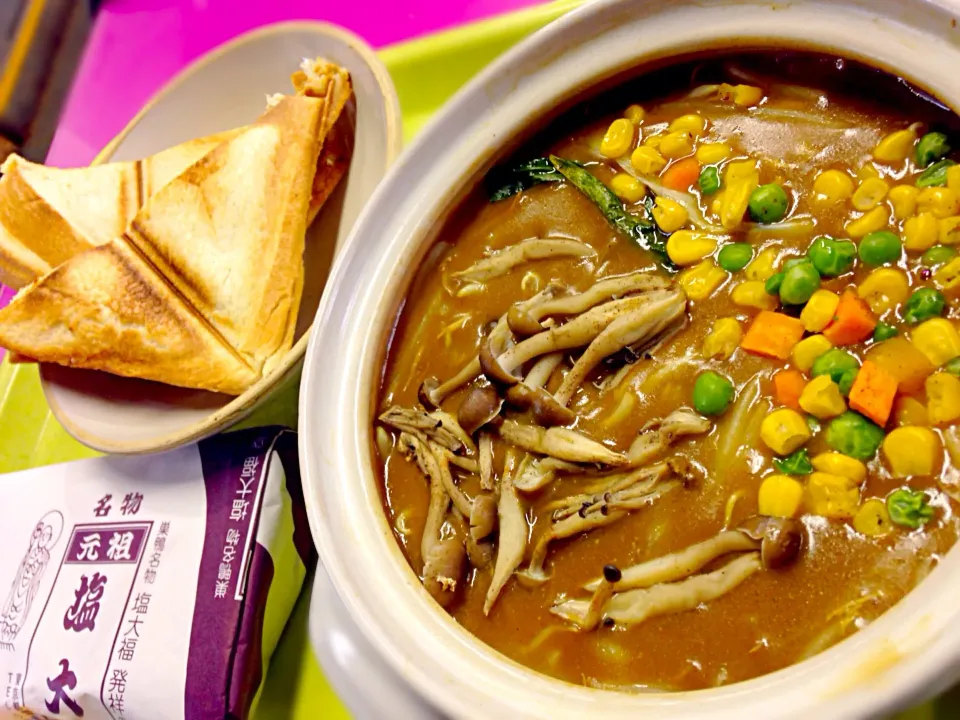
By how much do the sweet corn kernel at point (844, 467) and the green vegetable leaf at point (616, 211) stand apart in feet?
1.92

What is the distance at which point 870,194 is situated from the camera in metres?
1.66

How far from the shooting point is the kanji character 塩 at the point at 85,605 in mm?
2273

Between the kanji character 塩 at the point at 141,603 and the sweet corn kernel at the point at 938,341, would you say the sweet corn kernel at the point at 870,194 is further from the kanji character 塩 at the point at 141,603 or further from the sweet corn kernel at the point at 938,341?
the kanji character 塩 at the point at 141,603

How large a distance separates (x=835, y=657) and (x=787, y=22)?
1393 mm

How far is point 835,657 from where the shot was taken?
1.21m

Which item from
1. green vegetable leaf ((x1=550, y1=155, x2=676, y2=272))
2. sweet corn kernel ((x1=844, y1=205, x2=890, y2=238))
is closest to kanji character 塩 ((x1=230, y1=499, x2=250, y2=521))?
green vegetable leaf ((x1=550, y1=155, x2=676, y2=272))

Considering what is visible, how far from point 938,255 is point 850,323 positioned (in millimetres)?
239

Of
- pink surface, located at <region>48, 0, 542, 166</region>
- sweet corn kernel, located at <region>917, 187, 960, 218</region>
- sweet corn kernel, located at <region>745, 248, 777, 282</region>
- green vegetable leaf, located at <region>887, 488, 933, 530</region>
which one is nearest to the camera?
green vegetable leaf, located at <region>887, 488, 933, 530</region>

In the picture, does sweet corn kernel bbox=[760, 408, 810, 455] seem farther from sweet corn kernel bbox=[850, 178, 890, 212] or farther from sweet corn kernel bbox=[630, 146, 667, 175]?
sweet corn kernel bbox=[630, 146, 667, 175]

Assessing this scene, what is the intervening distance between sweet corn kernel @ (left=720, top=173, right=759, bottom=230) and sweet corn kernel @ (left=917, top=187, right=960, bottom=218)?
1.14 feet

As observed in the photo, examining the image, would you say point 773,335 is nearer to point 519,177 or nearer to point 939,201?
point 939,201

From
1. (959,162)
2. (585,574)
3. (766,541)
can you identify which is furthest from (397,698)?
(959,162)

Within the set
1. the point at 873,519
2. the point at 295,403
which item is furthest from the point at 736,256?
the point at 295,403

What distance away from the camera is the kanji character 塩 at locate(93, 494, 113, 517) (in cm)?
247
